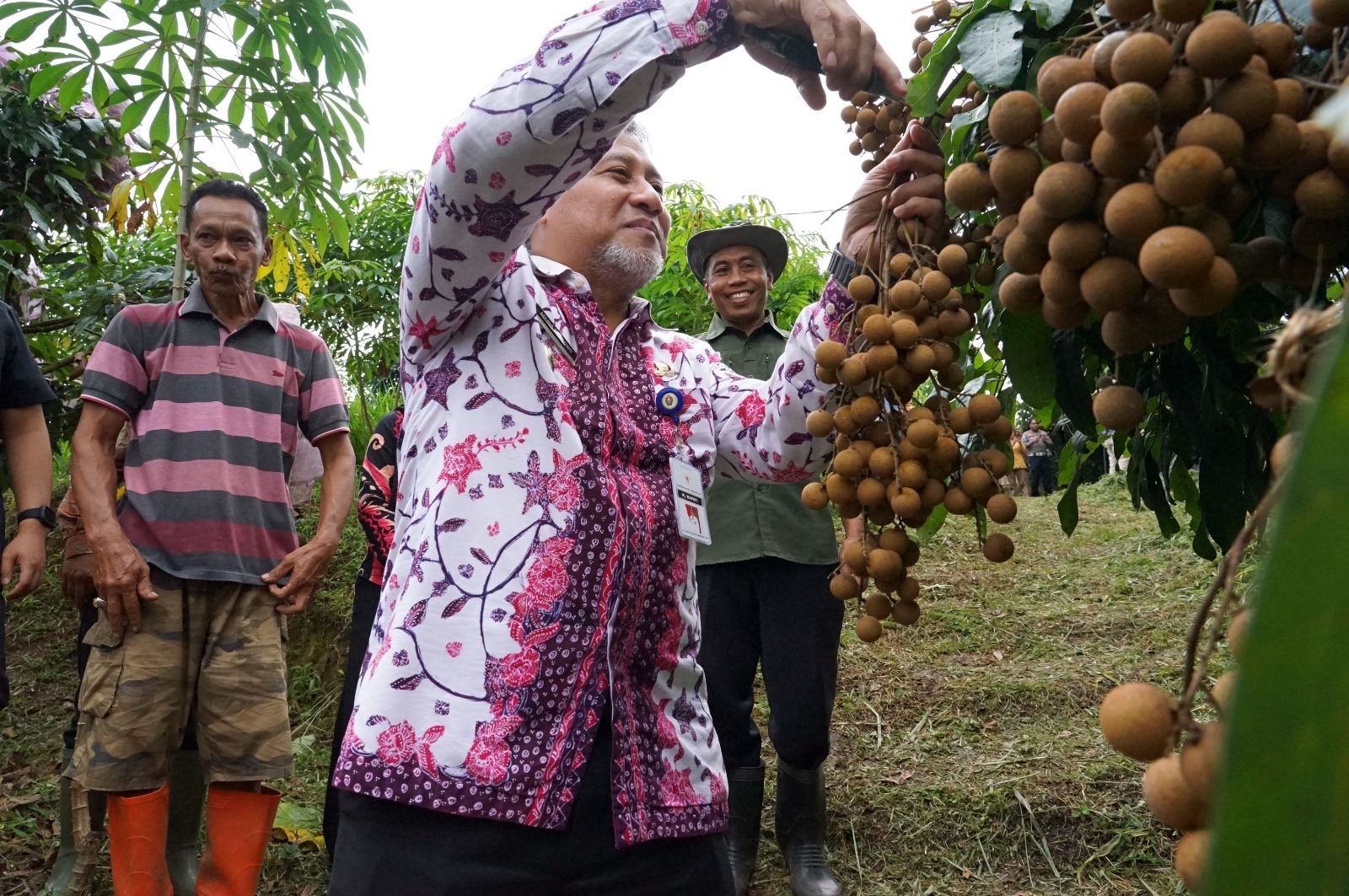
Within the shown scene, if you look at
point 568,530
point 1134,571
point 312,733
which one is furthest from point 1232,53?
point 1134,571

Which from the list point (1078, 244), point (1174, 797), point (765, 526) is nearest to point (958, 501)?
point (1078, 244)

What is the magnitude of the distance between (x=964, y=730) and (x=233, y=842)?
229 centimetres

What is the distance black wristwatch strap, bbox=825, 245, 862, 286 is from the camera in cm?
125

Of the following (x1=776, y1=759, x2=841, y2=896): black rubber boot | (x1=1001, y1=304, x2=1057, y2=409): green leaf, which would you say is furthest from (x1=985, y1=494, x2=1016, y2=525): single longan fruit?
(x1=776, y1=759, x2=841, y2=896): black rubber boot

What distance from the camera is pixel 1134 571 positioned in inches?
194

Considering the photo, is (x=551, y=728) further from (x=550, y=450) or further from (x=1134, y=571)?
A: (x=1134, y=571)

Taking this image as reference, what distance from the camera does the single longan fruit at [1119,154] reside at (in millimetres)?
509

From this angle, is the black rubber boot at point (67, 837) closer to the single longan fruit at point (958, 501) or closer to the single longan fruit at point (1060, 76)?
the single longan fruit at point (958, 501)

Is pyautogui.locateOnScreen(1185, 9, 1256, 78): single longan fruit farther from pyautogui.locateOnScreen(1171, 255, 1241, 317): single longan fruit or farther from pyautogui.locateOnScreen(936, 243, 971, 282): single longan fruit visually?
pyautogui.locateOnScreen(936, 243, 971, 282): single longan fruit

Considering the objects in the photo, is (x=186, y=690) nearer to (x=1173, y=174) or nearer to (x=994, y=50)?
(x=994, y=50)

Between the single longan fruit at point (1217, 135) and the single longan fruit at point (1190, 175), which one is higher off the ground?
the single longan fruit at point (1217, 135)

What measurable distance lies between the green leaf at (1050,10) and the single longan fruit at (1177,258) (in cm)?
32

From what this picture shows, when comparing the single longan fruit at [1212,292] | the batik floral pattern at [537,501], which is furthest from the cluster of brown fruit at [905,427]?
the single longan fruit at [1212,292]

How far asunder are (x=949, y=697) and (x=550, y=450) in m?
2.81
